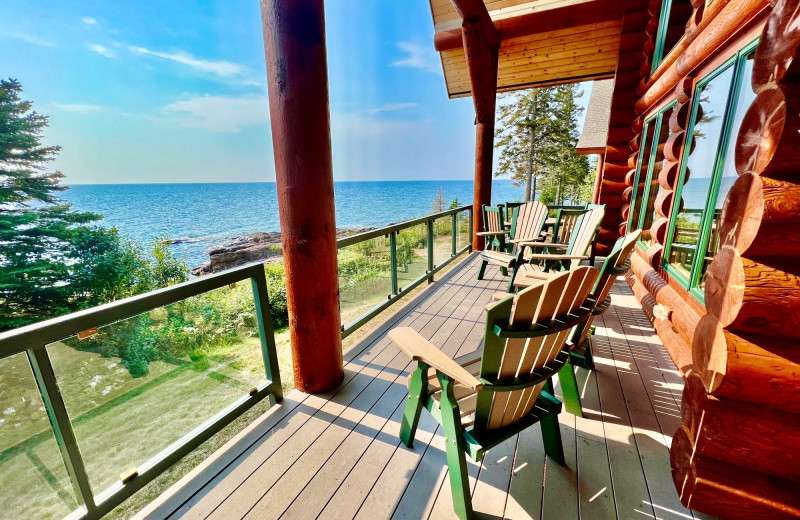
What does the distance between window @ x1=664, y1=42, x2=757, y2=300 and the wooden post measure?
2103 millimetres

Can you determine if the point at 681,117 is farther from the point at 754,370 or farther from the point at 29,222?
the point at 29,222

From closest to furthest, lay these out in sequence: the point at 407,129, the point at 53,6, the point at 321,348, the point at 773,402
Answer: the point at 773,402 → the point at 321,348 → the point at 53,6 → the point at 407,129

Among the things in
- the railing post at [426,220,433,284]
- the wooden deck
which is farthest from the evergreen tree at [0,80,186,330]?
the wooden deck

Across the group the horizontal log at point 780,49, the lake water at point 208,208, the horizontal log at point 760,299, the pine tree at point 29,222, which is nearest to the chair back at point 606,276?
the horizontal log at point 760,299

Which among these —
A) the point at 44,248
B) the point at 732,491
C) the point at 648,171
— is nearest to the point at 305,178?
the point at 732,491

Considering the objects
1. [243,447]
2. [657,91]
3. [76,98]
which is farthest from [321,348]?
[76,98]

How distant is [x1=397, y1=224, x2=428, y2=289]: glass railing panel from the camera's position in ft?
11.6

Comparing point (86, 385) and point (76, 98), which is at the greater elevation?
point (76, 98)

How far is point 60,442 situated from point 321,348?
1.10 m

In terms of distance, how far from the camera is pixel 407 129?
47312 millimetres

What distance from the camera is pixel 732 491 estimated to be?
1.14m

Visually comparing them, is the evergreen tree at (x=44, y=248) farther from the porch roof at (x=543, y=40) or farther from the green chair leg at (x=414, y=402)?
the green chair leg at (x=414, y=402)

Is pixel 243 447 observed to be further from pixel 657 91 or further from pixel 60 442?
pixel 657 91

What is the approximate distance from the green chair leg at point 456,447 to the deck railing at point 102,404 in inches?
46.0
